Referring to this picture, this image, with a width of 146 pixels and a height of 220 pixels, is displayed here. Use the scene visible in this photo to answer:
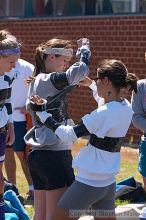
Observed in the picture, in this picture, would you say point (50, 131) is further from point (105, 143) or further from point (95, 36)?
point (95, 36)

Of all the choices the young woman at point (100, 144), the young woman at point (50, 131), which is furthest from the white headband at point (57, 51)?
the young woman at point (100, 144)

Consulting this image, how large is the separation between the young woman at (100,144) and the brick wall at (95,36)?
7.00 m

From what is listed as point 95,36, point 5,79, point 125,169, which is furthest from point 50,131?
point 95,36

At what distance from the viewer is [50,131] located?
508 centimetres

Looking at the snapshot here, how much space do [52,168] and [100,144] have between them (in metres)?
0.59

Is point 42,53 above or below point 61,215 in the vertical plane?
above

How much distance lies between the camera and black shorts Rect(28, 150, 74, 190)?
16.6 feet

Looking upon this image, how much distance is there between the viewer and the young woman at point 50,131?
5.04m

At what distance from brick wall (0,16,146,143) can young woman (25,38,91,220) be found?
653 centimetres

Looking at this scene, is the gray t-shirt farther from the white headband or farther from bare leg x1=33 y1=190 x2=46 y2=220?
bare leg x1=33 y1=190 x2=46 y2=220

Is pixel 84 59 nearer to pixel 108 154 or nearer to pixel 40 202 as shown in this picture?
pixel 108 154

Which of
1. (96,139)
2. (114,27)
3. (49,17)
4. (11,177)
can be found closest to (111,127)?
(96,139)

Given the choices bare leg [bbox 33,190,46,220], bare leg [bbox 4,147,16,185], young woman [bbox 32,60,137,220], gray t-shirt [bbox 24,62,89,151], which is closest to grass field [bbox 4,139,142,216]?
bare leg [bbox 4,147,16,185]

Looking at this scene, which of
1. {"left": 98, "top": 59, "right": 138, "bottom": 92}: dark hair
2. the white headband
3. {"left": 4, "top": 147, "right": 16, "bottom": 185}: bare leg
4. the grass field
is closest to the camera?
{"left": 98, "top": 59, "right": 138, "bottom": 92}: dark hair
